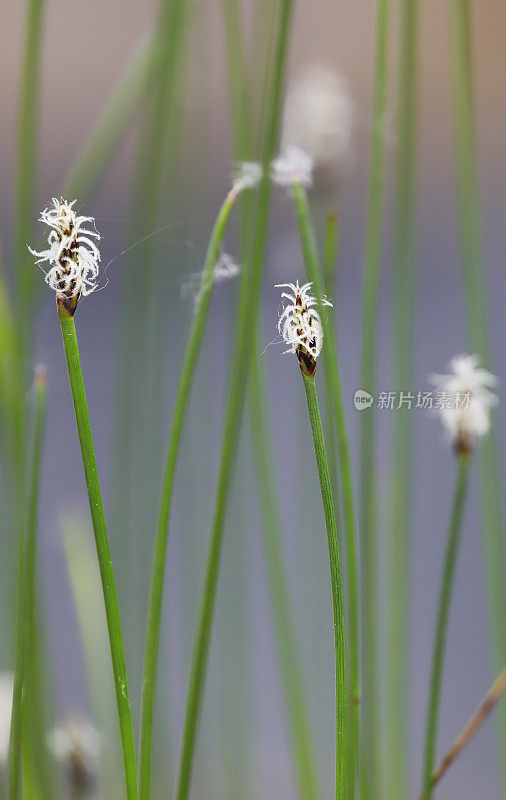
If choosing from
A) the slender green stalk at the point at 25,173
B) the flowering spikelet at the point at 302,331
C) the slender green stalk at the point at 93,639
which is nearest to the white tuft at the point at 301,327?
the flowering spikelet at the point at 302,331

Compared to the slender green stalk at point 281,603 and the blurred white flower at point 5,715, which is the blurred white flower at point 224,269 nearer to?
the slender green stalk at point 281,603

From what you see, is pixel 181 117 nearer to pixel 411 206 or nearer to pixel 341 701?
pixel 411 206

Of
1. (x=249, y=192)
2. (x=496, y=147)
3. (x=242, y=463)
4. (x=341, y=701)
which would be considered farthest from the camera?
(x=496, y=147)

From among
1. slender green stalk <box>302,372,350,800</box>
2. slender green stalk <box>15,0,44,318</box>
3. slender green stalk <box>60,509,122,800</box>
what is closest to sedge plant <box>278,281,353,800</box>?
slender green stalk <box>302,372,350,800</box>

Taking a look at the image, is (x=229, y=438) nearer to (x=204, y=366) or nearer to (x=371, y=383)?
(x=371, y=383)

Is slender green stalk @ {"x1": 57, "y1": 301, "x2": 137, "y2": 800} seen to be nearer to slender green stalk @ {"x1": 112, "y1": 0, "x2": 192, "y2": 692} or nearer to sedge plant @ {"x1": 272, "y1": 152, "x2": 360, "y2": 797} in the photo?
sedge plant @ {"x1": 272, "y1": 152, "x2": 360, "y2": 797}

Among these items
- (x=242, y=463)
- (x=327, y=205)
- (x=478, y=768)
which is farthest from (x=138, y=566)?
(x=478, y=768)
